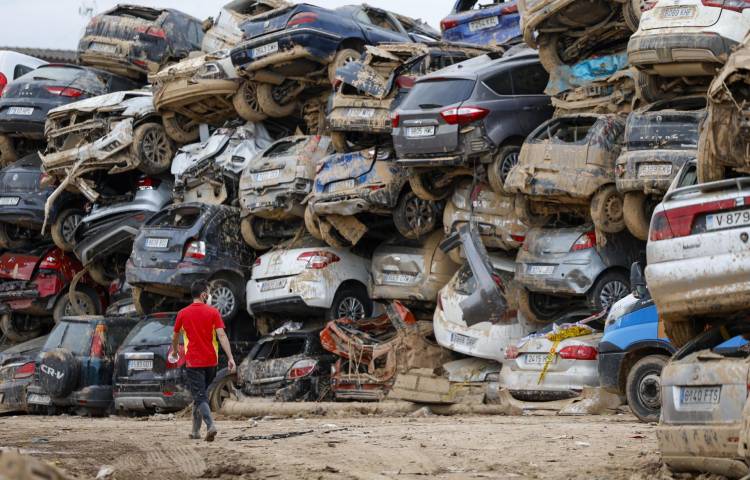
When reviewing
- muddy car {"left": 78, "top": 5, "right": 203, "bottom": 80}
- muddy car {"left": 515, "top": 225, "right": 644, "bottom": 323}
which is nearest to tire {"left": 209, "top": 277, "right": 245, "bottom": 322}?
muddy car {"left": 515, "top": 225, "right": 644, "bottom": 323}

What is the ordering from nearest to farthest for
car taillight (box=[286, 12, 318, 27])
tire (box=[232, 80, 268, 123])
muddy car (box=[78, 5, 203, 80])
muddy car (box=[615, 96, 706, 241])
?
muddy car (box=[615, 96, 706, 241]), car taillight (box=[286, 12, 318, 27]), tire (box=[232, 80, 268, 123]), muddy car (box=[78, 5, 203, 80])

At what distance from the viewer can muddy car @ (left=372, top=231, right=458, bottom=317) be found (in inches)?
765

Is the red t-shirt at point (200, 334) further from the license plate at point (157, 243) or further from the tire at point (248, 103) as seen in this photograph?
the tire at point (248, 103)

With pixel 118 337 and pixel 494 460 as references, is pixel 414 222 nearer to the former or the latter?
pixel 118 337

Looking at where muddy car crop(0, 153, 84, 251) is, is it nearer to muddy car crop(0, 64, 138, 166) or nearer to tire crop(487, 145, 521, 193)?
muddy car crop(0, 64, 138, 166)

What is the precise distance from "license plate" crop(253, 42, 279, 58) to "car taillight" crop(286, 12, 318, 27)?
404 millimetres

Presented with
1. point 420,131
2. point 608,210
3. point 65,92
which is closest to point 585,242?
point 608,210

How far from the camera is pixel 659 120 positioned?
15578 mm

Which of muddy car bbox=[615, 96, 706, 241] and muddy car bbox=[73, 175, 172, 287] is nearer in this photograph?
muddy car bbox=[615, 96, 706, 241]

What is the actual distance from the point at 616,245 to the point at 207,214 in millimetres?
7237

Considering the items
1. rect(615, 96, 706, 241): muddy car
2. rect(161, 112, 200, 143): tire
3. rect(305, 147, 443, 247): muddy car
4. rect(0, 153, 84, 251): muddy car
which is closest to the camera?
rect(615, 96, 706, 241): muddy car

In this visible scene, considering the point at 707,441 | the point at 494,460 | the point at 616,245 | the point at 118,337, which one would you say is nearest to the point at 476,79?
the point at 616,245

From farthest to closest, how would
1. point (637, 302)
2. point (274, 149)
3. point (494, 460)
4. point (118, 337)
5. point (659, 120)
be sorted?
point (274, 149)
point (118, 337)
point (659, 120)
point (637, 302)
point (494, 460)

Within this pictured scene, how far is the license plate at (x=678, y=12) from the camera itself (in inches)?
630
